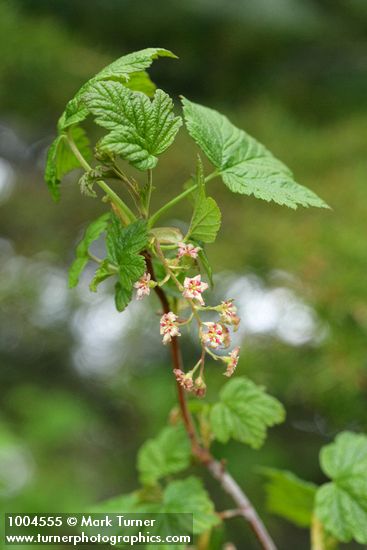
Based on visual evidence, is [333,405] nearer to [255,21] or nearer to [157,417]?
[157,417]

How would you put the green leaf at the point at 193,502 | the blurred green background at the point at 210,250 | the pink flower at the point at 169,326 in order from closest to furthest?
the pink flower at the point at 169,326
the green leaf at the point at 193,502
the blurred green background at the point at 210,250

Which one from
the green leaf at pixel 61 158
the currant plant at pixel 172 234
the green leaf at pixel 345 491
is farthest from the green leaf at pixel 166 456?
the green leaf at pixel 61 158

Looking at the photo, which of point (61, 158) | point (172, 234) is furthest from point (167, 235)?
point (61, 158)

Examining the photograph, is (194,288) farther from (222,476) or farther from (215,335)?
(222,476)

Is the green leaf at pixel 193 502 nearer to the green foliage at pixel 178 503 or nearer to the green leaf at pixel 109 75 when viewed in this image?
the green foliage at pixel 178 503

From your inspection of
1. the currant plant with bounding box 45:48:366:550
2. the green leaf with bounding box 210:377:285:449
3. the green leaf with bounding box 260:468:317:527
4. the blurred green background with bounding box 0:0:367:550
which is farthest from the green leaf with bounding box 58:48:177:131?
the blurred green background with bounding box 0:0:367:550
